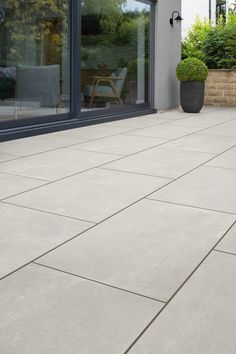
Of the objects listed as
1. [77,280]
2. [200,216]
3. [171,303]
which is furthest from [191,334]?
[200,216]

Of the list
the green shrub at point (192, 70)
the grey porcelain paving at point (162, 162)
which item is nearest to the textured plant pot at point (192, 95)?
the green shrub at point (192, 70)

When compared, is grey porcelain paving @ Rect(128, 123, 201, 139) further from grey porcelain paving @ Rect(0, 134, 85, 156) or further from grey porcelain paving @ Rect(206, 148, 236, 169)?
grey porcelain paving @ Rect(206, 148, 236, 169)

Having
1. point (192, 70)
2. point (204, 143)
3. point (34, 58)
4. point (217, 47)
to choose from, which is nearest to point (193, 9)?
point (217, 47)

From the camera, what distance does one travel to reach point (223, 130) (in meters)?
6.43

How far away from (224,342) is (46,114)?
5.00 meters

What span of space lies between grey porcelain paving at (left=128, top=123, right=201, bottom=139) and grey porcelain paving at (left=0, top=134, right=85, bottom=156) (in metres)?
0.96

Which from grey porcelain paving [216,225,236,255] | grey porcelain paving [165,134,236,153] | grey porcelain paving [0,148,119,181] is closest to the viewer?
grey porcelain paving [216,225,236,255]

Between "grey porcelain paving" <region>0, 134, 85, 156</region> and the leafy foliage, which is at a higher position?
the leafy foliage

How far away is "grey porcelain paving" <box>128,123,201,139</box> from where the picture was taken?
580 cm

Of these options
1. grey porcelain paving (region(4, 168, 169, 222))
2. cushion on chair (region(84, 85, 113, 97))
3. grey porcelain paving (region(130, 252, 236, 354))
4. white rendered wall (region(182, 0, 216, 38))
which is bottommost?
grey porcelain paving (region(130, 252, 236, 354))

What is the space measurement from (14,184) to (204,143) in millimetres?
2574

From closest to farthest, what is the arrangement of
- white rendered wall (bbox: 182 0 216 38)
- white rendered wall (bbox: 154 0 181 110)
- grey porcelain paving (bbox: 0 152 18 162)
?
grey porcelain paving (bbox: 0 152 18 162), white rendered wall (bbox: 154 0 181 110), white rendered wall (bbox: 182 0 216 38)

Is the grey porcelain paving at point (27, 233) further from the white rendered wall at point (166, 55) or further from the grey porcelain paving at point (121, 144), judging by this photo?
the white rendered wall at point (166, 55)

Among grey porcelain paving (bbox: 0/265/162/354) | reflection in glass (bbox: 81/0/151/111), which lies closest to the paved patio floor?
grey porcelain paving (bbox: 0/265/162/354)
